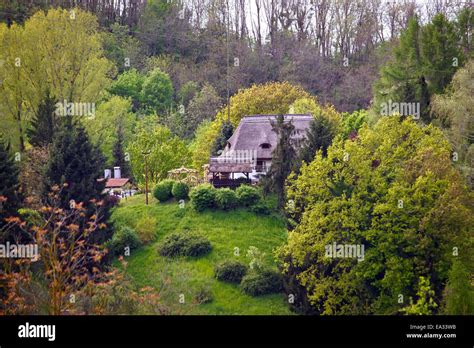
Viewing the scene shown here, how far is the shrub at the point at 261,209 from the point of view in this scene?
26.9m

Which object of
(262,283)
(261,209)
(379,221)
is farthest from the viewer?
(261,209)

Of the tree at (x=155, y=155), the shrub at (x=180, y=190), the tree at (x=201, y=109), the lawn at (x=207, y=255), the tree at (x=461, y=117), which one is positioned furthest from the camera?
the tree at (x=201, y=109)

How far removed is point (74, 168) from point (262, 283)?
822cm

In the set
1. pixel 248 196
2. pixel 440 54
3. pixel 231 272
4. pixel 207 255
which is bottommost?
pixel 231 272

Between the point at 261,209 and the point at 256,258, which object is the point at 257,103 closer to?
the point at 261,209

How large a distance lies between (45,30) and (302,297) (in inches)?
807

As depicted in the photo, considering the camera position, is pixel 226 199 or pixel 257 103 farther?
pixel 257 103

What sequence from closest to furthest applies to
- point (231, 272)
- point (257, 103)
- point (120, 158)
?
point (231, 272) → point (120, 158) → point (257, 103)

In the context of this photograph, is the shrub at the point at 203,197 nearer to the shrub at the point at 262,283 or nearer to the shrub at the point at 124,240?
the shrub at the point at 124,240

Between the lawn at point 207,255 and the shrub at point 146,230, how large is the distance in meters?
0.28

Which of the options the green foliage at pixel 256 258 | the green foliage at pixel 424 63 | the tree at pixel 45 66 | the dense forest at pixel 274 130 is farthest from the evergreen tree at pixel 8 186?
the green foliage at pixel 424 63

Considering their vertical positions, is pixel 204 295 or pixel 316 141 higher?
pixel 316 141

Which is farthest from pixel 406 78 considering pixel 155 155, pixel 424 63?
pixel 155 155

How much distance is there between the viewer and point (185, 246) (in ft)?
81.2
